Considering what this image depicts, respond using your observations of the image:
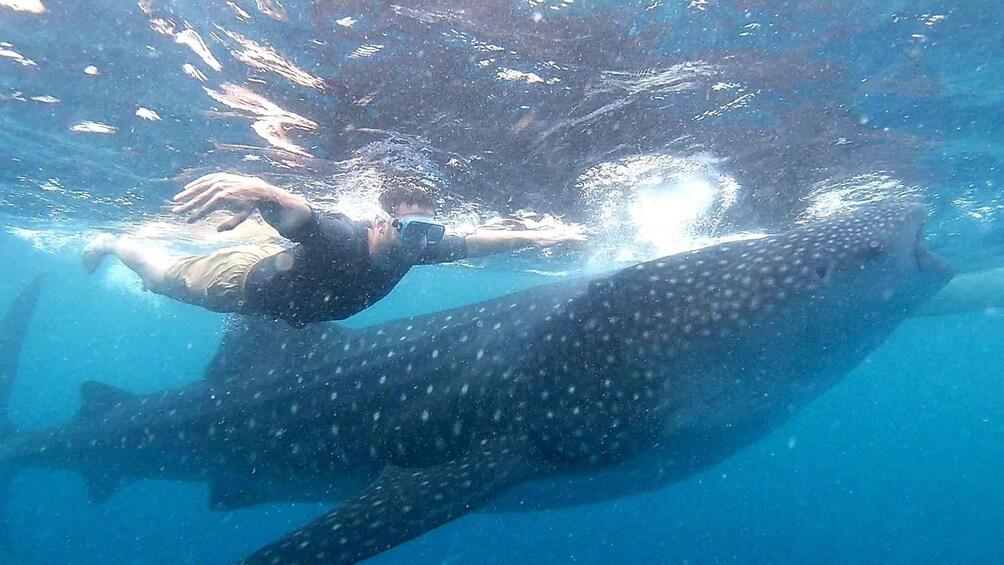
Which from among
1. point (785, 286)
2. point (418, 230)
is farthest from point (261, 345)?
point (785, 286)

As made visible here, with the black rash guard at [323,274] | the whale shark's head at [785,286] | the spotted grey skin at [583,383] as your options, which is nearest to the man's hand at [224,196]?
the black rash guard at [323,274]

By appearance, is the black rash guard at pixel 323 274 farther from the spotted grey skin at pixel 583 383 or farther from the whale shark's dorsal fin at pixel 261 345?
the whale shark's dorsal fin at pixel 261 345

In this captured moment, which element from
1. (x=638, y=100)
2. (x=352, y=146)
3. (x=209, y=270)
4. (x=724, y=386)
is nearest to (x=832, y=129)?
(x=638, y=100)

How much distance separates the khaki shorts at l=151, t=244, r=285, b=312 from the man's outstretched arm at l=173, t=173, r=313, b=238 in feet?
6.19

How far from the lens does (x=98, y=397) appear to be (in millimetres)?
9438

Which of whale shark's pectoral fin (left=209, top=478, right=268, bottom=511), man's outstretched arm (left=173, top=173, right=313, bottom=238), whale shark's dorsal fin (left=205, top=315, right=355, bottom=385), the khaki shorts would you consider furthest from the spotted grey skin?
man's outstretched arm (left=173, top=173, right=313, bottom=238)

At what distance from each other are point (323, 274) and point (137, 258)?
546 cm

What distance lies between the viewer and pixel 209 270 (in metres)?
7.79

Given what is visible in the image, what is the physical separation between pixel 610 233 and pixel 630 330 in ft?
38.1

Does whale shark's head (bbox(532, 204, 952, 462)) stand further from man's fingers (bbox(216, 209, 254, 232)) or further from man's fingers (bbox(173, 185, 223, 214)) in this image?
man's fingers (bbox(173, 185, 223, 214))

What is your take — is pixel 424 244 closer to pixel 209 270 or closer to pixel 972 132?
pixel 209 270

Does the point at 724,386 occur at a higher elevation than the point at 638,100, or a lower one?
lower

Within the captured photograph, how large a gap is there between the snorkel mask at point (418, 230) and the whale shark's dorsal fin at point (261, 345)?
3000mm

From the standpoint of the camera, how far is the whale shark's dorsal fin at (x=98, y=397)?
930 centimetres
